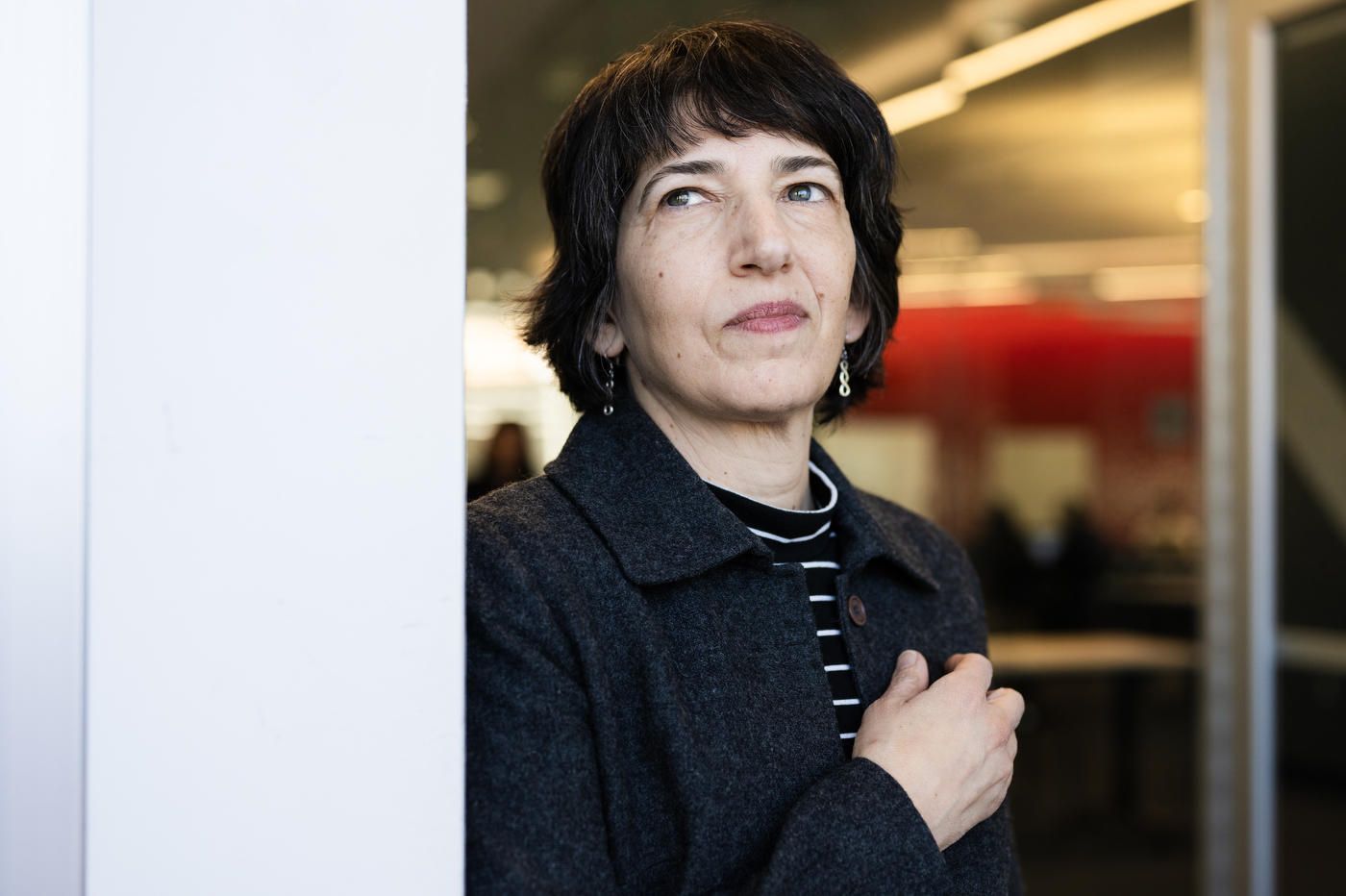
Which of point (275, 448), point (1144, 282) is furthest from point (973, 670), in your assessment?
point (1144, 282)

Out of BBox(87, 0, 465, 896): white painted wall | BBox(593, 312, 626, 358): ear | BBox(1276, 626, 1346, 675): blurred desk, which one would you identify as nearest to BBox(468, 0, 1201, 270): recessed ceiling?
BBox(1276, 626, 1346, 675): blurred desk

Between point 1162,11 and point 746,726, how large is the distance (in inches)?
176

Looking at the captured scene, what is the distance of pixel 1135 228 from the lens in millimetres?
6844

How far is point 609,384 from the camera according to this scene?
124 cm

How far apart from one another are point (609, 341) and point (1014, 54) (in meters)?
4.39

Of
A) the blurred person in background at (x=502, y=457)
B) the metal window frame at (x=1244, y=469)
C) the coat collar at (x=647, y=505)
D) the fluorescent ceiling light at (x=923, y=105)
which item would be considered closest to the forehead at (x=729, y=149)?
the coat collar at (x=647, y=505)

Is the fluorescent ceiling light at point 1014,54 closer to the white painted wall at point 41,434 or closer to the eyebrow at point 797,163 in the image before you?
the eyebrow at point 797,163

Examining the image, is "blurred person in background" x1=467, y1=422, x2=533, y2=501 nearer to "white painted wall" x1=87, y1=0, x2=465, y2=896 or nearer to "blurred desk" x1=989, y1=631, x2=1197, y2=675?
"blurred desk" x1=989, y1=631, x2=1197, y2=675

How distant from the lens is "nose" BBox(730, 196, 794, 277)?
42.7 inches

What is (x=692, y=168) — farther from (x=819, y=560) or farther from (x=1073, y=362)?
(x=1073, y=362)

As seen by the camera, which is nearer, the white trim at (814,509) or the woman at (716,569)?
the woman at (716,569)

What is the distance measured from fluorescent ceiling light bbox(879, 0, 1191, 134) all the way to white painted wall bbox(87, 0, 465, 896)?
4131 mm

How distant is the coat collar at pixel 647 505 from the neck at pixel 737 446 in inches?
1.6

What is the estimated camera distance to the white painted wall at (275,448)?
0.65 metres
